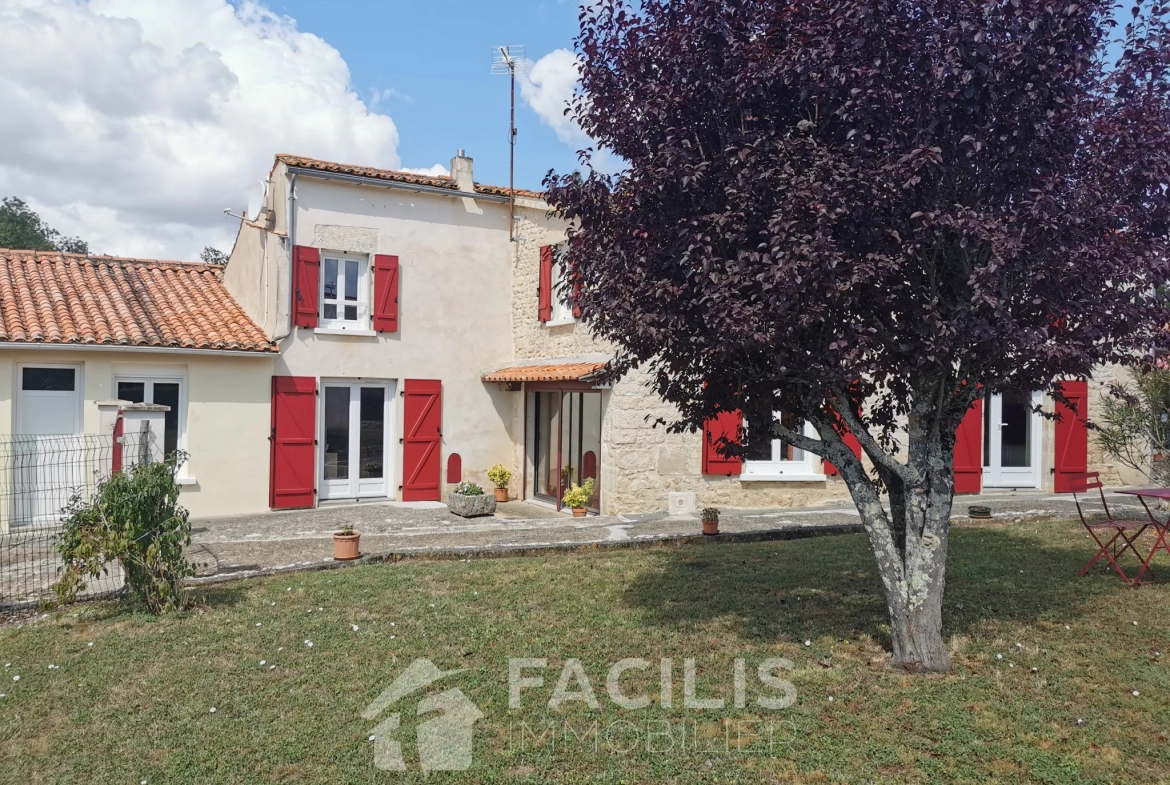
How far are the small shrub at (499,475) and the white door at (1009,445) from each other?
818 cm

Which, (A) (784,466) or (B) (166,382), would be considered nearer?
(B) (166,382)

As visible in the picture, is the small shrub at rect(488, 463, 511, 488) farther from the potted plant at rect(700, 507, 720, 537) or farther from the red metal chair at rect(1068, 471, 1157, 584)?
the red metal chair at rect(1068, 471, 1157, 584)

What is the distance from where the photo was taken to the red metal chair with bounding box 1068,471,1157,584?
271 inches

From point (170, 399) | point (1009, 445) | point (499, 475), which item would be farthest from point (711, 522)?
point (170, 399)

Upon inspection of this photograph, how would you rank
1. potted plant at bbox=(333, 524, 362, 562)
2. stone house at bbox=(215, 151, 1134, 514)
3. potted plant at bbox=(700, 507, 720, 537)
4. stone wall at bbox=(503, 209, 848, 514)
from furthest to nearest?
stone house at bbox=(215, 151, 1134, 514), stone wall at bbox=(503, 209, 848, 514), potted plant at bbox=(700, 507, 720, 537), potted plant at bbox=(333, 524, 362, 562)

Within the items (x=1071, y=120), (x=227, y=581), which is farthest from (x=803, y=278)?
(x=227, y=581)

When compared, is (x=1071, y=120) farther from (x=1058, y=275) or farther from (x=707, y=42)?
(x=707, y=42)

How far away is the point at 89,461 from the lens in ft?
31.1

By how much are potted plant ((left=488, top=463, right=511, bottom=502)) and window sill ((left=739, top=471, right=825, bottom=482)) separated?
4.04m

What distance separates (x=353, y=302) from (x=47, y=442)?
4.81 m

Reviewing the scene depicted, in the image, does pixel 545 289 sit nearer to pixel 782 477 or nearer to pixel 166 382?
pixel 782 477

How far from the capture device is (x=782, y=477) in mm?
12219

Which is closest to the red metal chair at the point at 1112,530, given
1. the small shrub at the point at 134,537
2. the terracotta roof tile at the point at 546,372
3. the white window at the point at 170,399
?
the terracotta roof tile at the point at 546,372

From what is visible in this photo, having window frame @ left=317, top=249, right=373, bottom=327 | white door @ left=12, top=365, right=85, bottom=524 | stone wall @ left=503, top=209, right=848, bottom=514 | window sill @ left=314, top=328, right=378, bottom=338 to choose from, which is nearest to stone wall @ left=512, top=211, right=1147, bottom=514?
stone wall @ left=503, top=209, right=848, bottom=514
